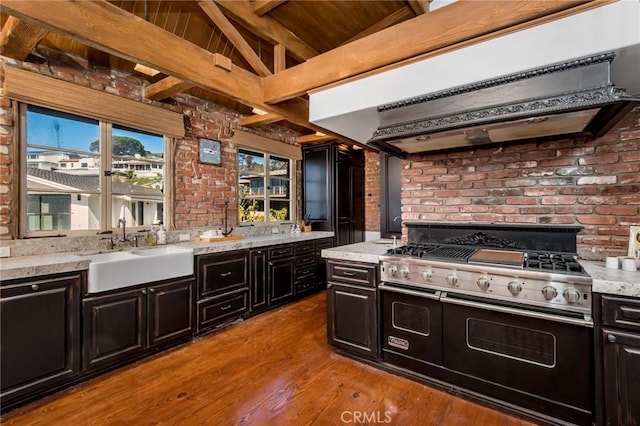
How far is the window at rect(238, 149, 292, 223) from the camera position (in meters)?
4.43

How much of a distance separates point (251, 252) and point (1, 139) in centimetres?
231

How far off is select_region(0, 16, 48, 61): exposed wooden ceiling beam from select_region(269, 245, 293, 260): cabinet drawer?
2.74 metres

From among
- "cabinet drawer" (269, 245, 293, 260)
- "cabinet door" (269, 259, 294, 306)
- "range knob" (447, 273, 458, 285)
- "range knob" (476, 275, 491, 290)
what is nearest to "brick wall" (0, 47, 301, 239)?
"cabinet drawer" (269, 245, 293, 260)

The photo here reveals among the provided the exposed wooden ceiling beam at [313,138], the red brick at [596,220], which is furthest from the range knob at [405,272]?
the exposed wooden ceiling beam at [313,138]

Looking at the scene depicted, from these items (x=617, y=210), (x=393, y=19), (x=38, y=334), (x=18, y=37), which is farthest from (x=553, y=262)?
(x=18, y=37)

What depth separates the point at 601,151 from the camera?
207 centimetres

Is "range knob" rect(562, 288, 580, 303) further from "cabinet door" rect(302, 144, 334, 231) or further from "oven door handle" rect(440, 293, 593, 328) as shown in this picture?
"cabinet door" rect(302, 144, 334, 231)

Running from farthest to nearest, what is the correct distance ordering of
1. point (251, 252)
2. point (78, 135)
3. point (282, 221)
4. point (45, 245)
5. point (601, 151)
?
point (282, 221) < point (251, 252) < point (78, 135) < point (45, 245) < point (601, 151)

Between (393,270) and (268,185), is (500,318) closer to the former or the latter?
(393,270)

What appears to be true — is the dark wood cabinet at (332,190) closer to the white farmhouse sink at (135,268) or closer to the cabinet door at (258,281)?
the cabinet door at (258,281)

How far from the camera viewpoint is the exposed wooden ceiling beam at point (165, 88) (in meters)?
2.80

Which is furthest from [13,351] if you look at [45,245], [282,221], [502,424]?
[282,221]

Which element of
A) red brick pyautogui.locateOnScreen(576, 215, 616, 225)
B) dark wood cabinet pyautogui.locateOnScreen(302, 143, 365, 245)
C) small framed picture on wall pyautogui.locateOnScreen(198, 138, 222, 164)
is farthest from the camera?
dark wood cabinet pyautogui.locateOnScreen(302, 143, 365, 245)

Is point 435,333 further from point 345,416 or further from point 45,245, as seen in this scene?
point 45,245
